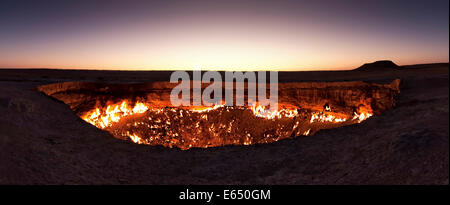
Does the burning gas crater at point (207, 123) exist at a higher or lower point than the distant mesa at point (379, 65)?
lower

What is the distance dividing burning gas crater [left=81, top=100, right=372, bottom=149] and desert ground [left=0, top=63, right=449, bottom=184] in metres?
6.81

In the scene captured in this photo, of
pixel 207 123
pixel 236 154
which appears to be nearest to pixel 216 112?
pixel 207 123

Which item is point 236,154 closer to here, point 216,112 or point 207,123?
point 216,112

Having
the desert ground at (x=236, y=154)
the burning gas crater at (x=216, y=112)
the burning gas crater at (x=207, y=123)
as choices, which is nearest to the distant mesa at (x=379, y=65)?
the burning gas crater at (x=207, y=123)

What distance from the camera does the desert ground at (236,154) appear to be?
611 centimetres

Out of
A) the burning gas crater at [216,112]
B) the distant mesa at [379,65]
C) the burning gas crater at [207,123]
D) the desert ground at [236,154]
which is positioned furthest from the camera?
the distant mesa at [379,65]

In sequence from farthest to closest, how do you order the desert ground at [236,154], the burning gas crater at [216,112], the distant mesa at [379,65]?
the distant mesa at [379,65], the burning gas crater at [216,112], the desert ground at [236,154]

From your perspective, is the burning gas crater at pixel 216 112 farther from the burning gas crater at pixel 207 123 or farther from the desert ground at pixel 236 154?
the desert ground at pixel 236 154

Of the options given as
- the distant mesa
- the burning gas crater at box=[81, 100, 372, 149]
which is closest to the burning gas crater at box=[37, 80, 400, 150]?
the burning gas crater at box=[81, 100, 372, 149]

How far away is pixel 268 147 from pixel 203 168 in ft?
8.82

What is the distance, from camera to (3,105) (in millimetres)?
9453

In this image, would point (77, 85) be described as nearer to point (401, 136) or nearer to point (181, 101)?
point (181, 101)

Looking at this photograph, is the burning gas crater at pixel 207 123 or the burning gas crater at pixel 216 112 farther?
the burning gas crater at pixel 207 123
